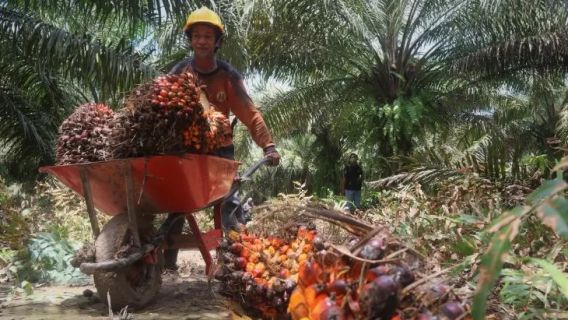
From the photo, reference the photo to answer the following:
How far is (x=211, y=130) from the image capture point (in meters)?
3.15

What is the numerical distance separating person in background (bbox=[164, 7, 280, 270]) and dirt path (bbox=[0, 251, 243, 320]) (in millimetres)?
446

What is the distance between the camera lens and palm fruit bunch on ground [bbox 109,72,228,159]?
9.68 feet

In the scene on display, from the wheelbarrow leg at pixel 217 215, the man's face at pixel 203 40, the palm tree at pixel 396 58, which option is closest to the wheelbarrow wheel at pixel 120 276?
the wheelbarrow leg at pixel 217 215

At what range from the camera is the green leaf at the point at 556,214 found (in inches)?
33.1

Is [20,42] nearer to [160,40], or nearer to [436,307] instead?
[160,40]

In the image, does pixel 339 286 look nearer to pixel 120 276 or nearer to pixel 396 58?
A: pixel 120 276

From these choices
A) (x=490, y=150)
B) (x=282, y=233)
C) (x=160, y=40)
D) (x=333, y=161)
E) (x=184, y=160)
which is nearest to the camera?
(x=282, y=233)

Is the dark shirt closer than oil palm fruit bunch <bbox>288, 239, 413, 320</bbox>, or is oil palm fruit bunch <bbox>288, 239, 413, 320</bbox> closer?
oil palm fruit bunch <bbox>288, 239, 413, 320</bbox>

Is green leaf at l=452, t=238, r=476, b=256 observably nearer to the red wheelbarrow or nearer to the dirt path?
the dirt path

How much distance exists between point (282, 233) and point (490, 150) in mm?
1876

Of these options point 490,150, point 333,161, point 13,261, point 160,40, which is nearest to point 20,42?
point 160,40

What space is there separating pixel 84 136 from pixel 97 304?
1028 mm

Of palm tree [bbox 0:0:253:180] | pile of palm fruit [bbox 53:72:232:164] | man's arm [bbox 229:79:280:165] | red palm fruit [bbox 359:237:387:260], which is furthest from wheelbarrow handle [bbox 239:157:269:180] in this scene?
palm tree [bbox 0:0:253:180]

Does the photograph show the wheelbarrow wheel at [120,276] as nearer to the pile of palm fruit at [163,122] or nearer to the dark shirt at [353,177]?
the pile of palm fruit at [163,122]
